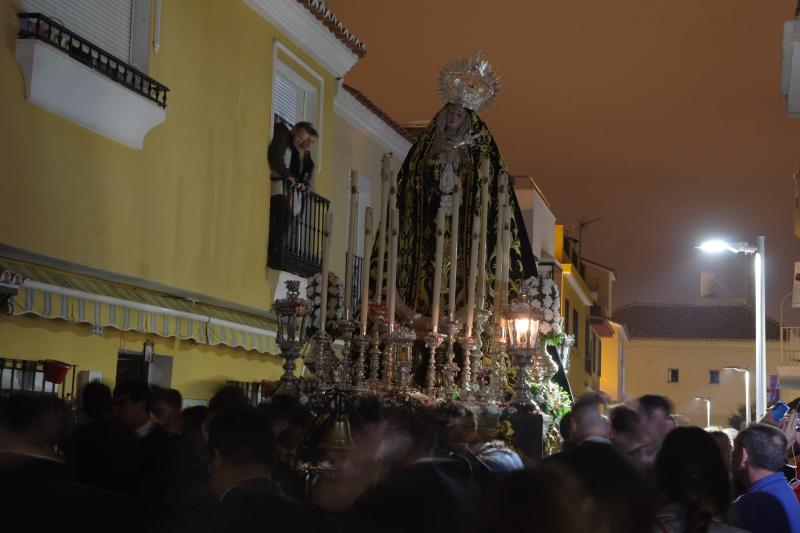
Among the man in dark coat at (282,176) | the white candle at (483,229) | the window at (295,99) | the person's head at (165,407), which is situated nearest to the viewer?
the person's head at (165,407)

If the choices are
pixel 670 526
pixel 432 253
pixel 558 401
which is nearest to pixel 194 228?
pixel 432 253

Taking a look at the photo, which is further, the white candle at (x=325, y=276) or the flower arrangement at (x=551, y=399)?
the flower arrangement at (x=551, y=399)

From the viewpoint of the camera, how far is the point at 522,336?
804cm

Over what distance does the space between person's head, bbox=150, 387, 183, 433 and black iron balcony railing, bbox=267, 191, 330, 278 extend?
325 inches

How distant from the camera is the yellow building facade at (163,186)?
32.2 ft

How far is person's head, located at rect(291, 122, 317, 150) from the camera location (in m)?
14.8

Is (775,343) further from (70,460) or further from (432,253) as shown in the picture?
(70,460)

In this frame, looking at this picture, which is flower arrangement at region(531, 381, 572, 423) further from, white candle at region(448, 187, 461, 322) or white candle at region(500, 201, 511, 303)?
white candle at region(448, 187, 461, 322)

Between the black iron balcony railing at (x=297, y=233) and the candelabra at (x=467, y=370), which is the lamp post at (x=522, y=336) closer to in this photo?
the candelabra at (x=467, y=370)

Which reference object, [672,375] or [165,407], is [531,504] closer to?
[165,407]

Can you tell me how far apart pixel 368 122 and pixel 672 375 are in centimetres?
3835

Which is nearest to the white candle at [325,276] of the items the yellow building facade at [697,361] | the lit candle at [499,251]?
the lit candle at [499,251]

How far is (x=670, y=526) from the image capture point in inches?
157

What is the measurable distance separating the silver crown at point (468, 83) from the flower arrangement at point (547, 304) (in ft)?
4.66
